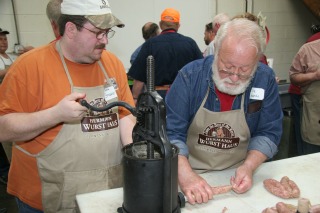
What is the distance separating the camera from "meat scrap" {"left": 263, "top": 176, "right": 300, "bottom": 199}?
4.34 ft

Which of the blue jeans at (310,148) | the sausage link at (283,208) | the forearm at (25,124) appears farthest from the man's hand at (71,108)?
the blue jeans at (310,148)

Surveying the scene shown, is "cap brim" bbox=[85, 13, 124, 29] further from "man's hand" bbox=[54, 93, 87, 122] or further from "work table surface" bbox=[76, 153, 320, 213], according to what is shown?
"work table surface" bbox=[76, 153, 320, 213]

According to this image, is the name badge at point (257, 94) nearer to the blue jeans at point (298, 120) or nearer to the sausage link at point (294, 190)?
the sausage link at point (294, 190)

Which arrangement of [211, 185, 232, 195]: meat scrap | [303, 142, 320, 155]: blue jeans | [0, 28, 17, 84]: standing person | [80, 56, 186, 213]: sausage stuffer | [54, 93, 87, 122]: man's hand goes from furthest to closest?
[0, 28, 17, 84]: standing person
[303, 142, 320, 155]: blue jeans
[211, 185, 232, 195]: meat scrap
[54, 93, 87, 122]: man's hand
[80, 56, 186, 213]: sausage stuffer

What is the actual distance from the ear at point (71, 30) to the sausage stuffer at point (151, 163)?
574 mm

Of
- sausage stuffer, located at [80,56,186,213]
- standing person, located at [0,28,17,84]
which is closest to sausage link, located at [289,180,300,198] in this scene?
sausage stuffer, located at [80,56,186,213]

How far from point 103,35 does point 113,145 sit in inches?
20.9

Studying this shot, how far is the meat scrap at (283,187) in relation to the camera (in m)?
1.32

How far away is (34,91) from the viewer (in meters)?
1.38

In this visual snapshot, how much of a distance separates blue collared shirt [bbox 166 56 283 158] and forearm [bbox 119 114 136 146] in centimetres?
19

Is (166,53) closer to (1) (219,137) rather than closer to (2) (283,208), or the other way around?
(1) (219,137)

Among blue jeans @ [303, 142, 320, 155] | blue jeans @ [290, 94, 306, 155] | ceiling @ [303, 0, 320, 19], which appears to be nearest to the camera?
blue jeans @ [303, 142, 320, 155]

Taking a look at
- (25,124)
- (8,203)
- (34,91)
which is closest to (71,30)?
(34,91)

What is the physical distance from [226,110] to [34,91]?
94 cm
